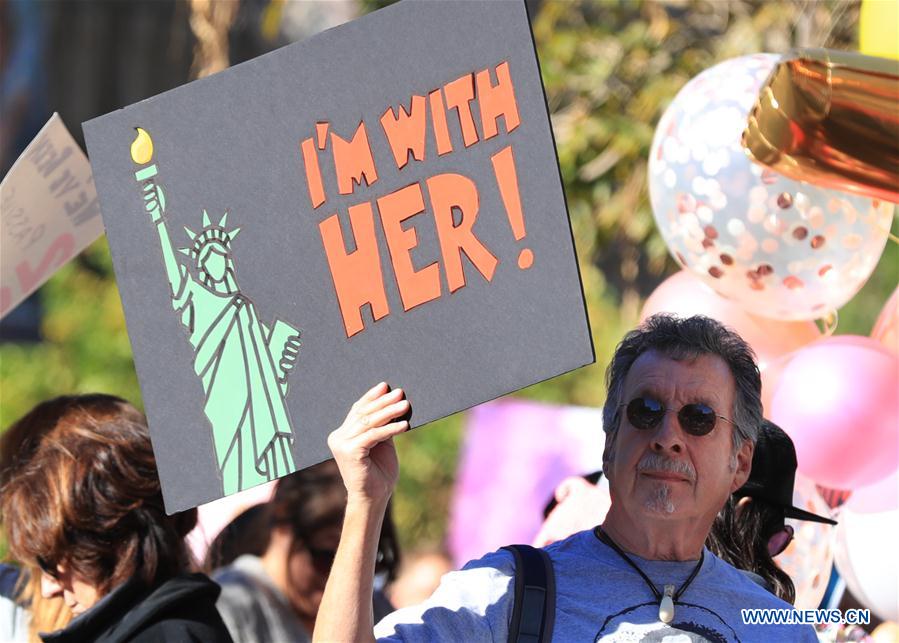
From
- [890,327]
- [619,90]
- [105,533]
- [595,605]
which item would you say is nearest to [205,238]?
[105,533]

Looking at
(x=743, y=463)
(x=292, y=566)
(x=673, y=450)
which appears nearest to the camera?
(x=673, y=450)

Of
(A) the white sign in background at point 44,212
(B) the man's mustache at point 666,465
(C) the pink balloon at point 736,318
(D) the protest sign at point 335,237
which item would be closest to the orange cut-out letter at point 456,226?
(D) the protest sign at point 335,237

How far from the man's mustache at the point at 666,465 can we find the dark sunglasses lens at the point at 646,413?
0.15 feet

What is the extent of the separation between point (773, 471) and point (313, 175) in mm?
1060

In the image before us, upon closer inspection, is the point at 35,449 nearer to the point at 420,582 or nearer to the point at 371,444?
the point at 371,444

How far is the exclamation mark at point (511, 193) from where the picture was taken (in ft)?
6.03

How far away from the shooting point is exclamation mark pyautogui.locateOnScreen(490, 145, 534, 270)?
184 centimetres

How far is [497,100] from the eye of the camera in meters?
1.86

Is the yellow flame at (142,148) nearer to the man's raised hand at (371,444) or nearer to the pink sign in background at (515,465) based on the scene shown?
the man's raised hand at (371,444)

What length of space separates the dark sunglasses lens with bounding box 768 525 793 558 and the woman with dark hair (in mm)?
1007

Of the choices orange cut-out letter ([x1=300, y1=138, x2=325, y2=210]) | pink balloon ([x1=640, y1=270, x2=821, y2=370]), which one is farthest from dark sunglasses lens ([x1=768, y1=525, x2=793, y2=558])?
orange cut-out letter ([x1=300, y1=138, x2=325, y2=210])

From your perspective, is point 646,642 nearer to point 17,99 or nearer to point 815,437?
point 815,437

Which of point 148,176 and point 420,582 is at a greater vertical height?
point 148,176

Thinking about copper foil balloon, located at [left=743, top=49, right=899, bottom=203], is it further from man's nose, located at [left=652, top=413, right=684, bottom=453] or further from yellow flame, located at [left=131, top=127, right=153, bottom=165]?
yellow flame, located at [left=131, top=127, right=153, bottom=165]
